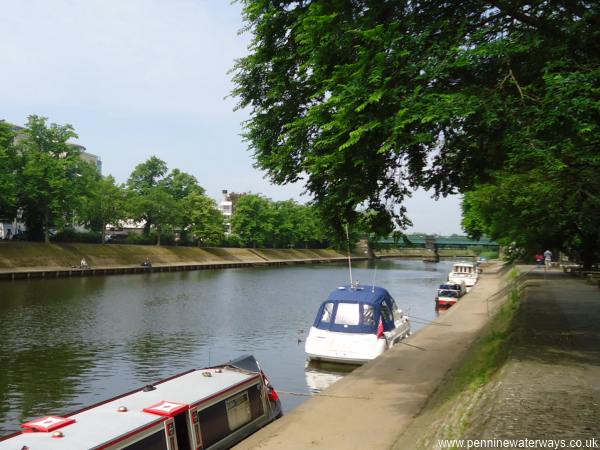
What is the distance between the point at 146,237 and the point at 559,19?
97410mm

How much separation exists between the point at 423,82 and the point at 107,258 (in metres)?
77.7

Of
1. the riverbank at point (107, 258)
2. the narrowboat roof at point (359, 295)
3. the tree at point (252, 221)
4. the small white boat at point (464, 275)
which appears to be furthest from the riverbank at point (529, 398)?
the tree at point (252, 221)

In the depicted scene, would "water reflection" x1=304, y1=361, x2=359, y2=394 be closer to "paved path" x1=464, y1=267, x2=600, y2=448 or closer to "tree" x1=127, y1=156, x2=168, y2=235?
"paved path" x1=464, y1=267, x2=600, y2=448

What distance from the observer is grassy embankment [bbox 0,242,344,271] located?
223 ft

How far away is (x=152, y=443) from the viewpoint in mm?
9703

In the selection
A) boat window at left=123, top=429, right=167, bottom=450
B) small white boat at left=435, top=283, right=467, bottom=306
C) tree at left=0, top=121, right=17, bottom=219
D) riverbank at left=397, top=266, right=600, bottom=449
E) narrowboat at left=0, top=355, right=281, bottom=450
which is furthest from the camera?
tree at left=0, top=121, right=17, bottom=219

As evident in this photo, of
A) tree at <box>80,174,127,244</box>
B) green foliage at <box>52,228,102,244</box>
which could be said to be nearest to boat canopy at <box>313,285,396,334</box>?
green foliage at <box>52,228,102,244</box>

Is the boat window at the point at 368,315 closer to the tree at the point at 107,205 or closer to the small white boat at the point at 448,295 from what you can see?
the small white boat at the point at 448,295

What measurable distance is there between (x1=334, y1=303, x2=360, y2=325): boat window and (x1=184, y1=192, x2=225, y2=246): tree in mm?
89126

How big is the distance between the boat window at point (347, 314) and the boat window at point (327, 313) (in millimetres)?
344

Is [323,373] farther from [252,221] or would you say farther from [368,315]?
[252,221]

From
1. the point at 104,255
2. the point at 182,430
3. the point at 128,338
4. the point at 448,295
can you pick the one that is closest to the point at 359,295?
the point at 128,338

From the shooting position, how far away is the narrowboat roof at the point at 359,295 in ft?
79.1

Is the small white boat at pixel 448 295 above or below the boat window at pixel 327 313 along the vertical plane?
below
